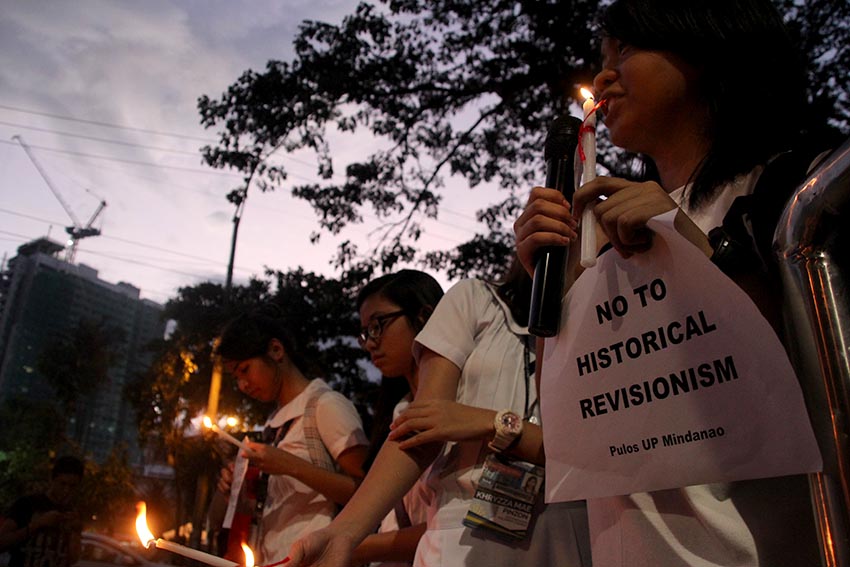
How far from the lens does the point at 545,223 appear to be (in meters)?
1.08

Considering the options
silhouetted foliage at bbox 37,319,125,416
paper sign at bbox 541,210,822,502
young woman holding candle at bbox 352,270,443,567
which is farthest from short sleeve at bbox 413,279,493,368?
silhouetted foliage at bbox 37,319,125,416

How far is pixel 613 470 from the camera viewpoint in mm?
909

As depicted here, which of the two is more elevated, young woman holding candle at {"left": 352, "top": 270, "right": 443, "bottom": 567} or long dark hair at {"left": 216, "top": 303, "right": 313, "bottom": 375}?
long dark hair at {"left": 216, "top": 303, "right": 313, "bottom": 375}

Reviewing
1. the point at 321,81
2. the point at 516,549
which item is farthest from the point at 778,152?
the point at 321,81

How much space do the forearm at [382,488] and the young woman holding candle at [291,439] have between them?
4.62 ft

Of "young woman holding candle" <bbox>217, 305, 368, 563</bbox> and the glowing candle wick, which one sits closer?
the glowing candle wick

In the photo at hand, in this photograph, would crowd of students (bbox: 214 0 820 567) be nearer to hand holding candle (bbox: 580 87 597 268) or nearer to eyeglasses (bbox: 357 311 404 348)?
hand holding candle (bbox: 580 87 597 268)

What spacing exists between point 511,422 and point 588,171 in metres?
0.73

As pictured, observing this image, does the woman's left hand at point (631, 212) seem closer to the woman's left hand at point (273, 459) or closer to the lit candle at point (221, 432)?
the woman's left hand at point (273, 459)

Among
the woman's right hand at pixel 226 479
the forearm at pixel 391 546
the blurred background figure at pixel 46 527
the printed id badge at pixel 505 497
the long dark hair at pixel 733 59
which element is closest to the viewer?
the long dark hair at pixel 733 59

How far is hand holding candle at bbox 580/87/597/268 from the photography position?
0.85 meters

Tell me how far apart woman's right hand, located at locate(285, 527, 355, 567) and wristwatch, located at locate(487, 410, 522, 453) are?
40 centimetres

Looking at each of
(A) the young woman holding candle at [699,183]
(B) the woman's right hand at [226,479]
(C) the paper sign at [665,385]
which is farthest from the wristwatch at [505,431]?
(B) the woman's right hand at [226,479]

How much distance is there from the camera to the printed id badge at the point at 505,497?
146 centimetres
